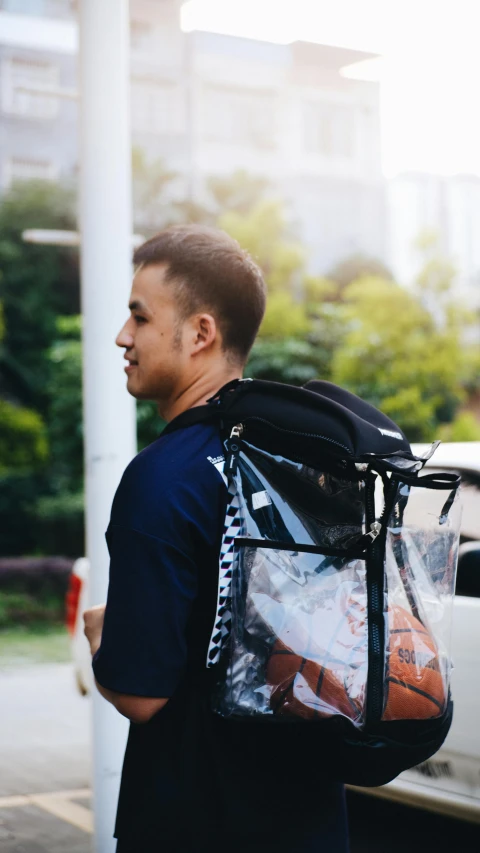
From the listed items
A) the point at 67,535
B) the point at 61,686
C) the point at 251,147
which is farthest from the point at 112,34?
the point at 251,147

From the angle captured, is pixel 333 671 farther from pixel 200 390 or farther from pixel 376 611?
pixel 200 390

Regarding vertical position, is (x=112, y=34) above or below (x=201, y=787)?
above

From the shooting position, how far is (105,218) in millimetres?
3783

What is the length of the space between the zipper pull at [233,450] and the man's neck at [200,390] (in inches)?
6.6

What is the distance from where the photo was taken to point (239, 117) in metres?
33.1

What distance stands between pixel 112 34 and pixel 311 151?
32.5 metres

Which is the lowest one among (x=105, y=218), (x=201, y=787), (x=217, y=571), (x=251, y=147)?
(x=201, y=787)

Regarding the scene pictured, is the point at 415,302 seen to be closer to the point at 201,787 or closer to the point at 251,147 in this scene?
the point at 251,147

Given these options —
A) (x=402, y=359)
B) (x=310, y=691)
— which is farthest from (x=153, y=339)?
(x=402, y=359)

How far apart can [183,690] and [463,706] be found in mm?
2617

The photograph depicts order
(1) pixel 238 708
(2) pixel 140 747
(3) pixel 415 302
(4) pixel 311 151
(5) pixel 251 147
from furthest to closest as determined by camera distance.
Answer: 1. (4) pixel 311 151
2. (5) pixel 251 147
3. (3) pixel 415 302
4. (2) pixel 140 747
5. (1) pixel 238 708

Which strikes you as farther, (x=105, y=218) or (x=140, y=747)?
(x=105, y=218)

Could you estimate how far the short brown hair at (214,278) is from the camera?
1.73 meters

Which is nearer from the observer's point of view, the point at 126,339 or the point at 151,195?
the point at 126,339
